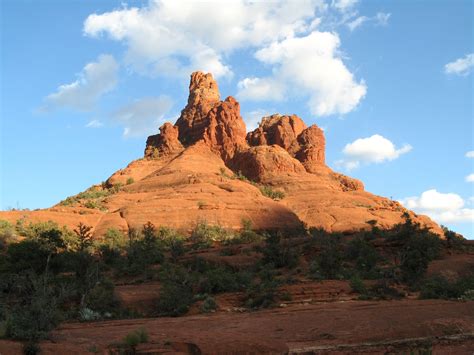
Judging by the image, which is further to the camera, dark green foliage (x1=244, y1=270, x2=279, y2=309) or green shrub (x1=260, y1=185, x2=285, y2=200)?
green shrub (x1=260, y1=185, x2=285, y2=200)

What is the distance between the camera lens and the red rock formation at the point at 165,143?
3273 inches

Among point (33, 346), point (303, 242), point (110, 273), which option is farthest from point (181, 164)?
point (33, 346)

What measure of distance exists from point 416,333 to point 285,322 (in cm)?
376

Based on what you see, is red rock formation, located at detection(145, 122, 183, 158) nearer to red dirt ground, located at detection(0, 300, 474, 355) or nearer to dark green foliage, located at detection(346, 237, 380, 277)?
dark green foliage, located at detection(346, 237, 380, 277)

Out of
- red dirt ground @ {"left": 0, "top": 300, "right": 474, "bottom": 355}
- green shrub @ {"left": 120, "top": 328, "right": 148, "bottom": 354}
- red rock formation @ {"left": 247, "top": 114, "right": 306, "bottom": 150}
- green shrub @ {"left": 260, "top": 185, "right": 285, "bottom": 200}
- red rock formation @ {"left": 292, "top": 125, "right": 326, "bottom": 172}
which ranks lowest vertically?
red dirt ground @ {"left": 0, "top": 300, "right": 474, "bottom": 355}

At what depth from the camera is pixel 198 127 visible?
282ft

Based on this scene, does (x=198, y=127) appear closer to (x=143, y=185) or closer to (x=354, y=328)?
A: (x=143, y=185)

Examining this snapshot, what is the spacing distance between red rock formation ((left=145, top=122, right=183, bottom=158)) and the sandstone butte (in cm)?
18

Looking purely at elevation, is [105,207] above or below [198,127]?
below

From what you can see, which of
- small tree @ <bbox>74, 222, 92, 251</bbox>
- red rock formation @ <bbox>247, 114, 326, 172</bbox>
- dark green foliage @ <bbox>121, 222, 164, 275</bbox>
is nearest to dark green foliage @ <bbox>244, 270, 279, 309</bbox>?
small tree @ <bbox>74, 222, 92, 251</bbox>

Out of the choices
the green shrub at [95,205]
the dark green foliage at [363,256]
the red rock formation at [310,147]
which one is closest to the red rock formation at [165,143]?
the red rock formation at [310,147]

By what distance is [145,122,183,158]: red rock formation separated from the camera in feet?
273

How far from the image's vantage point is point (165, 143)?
8375 cm

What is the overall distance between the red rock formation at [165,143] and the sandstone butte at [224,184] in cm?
18
